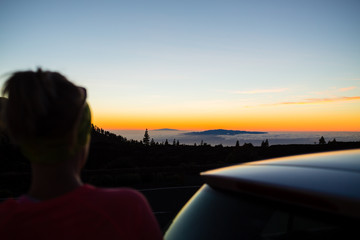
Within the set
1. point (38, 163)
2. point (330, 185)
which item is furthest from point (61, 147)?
point (330, 185)

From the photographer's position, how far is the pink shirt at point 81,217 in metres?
1.09

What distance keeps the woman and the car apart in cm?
63

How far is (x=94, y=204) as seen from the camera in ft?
A: 3.77

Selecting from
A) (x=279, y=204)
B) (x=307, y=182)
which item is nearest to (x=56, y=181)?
(x=279, y=204)

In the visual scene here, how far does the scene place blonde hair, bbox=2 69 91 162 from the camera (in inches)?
43.1

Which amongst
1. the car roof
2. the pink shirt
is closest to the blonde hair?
the pink shirt

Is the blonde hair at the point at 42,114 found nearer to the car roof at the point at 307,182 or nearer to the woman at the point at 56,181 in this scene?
the woman at the point at 56,181

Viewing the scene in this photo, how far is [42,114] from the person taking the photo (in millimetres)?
1086

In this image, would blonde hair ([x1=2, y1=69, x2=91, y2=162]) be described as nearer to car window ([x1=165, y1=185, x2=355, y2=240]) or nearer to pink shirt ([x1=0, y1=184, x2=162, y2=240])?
pink shirt ([x1=0, y1=184, x2=162, y2=240])

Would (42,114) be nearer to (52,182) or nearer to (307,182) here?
(52,182)

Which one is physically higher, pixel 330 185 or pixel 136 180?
pixel 330 185

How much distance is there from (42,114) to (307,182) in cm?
118

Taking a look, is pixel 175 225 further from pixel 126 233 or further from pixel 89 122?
pixel 89 122

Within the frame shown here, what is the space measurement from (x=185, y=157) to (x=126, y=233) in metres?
24.7
